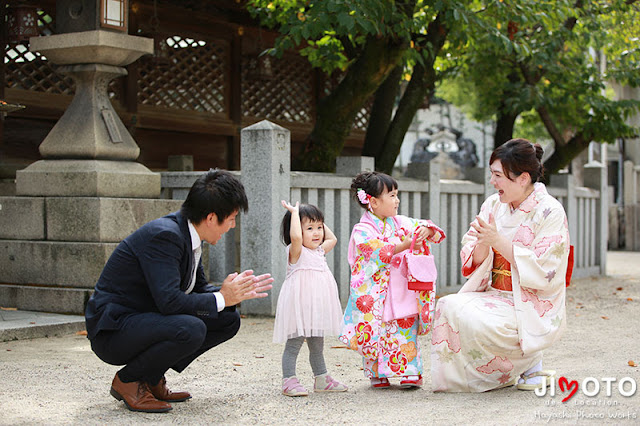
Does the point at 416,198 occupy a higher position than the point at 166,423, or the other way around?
the point at 416,198

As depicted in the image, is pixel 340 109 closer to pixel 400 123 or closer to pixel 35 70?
pixel 400 123

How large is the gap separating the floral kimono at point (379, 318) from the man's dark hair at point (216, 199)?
1.05 metres

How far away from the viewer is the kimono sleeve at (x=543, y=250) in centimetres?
445

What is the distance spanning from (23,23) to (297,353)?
496cm

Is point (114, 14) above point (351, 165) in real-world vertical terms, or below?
above

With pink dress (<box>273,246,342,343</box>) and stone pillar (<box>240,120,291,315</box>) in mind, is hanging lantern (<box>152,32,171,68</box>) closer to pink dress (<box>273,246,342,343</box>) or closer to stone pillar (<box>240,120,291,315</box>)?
stone pillar (<box>240,120,291,315</box>)

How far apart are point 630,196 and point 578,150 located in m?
11.1

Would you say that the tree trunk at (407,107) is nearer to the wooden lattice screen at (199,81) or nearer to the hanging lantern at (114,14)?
the wooden lattice screen at (199,81)

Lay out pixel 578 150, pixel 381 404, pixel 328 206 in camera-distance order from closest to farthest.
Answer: pixel 381 404
pixel 328 206
pixel 578 150

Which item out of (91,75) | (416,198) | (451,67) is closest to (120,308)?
(91,75)

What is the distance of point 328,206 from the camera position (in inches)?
322

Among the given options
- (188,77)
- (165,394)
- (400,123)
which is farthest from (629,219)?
(165,394)

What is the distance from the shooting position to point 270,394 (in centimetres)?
461

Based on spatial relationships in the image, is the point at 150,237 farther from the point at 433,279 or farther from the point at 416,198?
the point at 416,198
